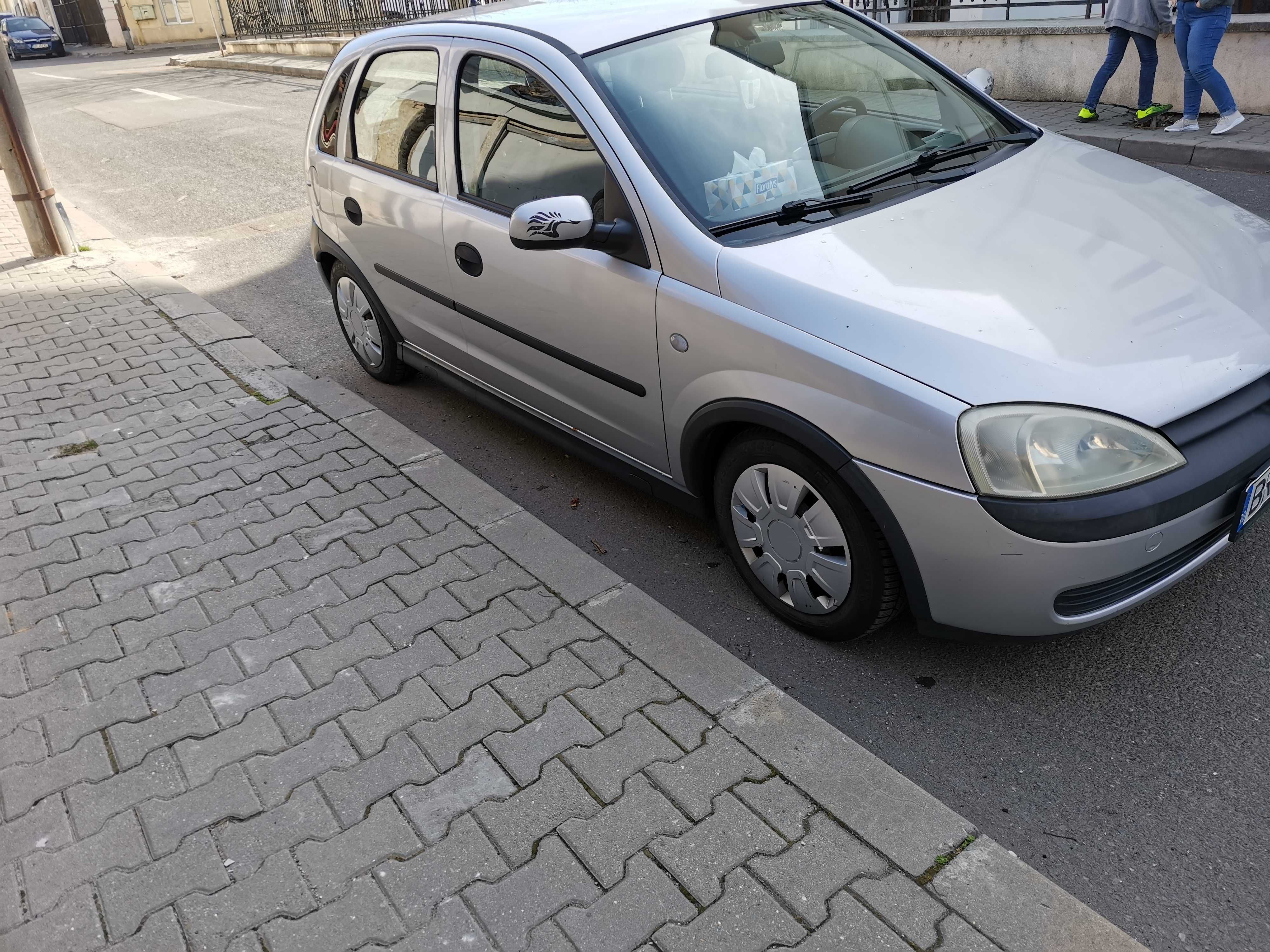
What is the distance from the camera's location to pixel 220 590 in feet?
11.5

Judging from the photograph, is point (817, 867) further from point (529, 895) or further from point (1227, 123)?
point (1227, 123)

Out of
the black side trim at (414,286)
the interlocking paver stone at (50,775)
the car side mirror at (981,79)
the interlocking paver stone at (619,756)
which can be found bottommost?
the interlocking paver stone at (619,756)

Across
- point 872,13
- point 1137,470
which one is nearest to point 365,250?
point 1137,470

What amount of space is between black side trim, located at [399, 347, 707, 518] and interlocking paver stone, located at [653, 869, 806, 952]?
1.41 m

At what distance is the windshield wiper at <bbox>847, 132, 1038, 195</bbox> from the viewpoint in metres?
3.26

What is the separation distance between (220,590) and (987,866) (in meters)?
2.63

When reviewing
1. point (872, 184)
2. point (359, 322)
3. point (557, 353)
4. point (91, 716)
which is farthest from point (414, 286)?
point (91, 716)

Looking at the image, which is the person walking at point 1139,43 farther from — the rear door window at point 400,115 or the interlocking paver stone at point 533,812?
the interlocking paver stone at point 533,812

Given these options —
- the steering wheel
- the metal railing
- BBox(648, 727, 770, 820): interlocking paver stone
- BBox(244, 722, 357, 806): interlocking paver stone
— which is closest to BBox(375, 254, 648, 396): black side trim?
the steering wheel

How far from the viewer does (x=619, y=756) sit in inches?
104

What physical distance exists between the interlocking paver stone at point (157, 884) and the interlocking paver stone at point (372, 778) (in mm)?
300

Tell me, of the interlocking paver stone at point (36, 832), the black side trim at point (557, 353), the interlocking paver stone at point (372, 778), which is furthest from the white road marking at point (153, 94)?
the interlocking paver stone at point (372, 778)

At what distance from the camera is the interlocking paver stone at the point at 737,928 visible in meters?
2.13

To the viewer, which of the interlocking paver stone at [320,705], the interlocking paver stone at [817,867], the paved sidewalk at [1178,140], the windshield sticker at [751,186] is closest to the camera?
the interlocking paver stone at [817,867]
